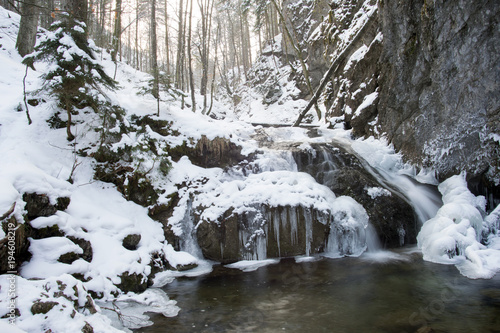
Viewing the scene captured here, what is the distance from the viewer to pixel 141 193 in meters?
7.26

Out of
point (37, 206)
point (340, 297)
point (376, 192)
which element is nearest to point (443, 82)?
point (376, 192)

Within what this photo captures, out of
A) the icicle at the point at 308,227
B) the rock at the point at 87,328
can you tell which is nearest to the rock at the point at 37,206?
the rock at the point at 87,328

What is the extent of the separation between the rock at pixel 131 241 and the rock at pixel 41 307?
308 centimetres

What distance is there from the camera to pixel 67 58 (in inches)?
250

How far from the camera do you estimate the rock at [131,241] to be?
5.84 meters

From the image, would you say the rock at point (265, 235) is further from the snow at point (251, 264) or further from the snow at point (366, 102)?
the snow at point (366, 102)

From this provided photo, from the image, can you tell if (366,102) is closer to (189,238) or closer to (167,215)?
(189,238)

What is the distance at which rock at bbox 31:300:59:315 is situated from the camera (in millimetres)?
2671

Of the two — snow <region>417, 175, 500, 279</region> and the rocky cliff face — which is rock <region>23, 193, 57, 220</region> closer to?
snow <region>417, 175, 500, 279</region>

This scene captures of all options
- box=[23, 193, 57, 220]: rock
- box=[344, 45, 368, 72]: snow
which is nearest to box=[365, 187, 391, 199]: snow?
box=[344, 45, 368, 72]: snow

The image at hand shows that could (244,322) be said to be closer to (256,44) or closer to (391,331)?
(391,331)

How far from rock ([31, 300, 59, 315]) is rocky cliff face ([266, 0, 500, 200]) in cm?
870

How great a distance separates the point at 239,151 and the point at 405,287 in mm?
5614

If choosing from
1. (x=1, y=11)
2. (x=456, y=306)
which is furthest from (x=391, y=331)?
(x=1, y=11)
